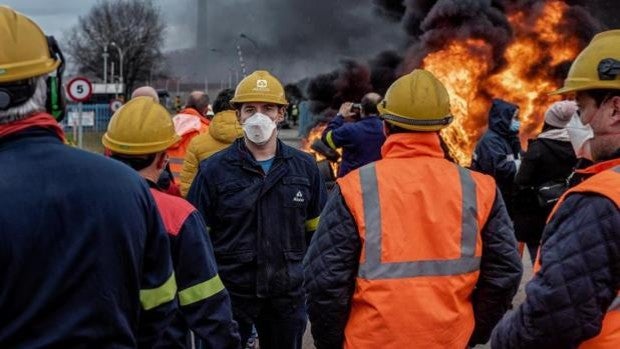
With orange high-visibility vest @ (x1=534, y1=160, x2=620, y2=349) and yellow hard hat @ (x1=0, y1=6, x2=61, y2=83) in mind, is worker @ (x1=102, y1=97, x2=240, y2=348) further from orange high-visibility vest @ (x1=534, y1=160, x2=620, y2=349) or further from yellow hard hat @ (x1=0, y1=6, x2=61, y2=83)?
orange high-visibility vest @ (x1=534, y1=160, x2=620, y2=349)

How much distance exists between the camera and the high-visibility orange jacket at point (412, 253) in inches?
111

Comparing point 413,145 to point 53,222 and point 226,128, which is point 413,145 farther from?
point 226,128

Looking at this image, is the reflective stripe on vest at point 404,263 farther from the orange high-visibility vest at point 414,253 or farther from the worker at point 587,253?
the worker at point 587,253

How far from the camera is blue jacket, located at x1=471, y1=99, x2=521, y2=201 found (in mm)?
7461

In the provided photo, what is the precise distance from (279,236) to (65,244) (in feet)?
7.95

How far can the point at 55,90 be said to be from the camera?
6.89 feet

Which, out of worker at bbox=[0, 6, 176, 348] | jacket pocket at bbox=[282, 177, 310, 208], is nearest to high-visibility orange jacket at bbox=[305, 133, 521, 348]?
worker at bbox=[0, 6, 176, 348]

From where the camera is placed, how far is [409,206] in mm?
2863

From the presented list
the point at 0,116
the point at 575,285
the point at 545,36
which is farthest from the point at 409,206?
the point at 545,36

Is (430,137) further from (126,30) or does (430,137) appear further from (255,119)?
(126,30)

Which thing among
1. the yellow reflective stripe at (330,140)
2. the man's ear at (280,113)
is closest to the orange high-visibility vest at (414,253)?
the man's ear at (280,113)

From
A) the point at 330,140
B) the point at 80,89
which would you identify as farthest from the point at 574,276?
the point at 80,89

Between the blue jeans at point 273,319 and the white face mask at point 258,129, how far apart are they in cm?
90

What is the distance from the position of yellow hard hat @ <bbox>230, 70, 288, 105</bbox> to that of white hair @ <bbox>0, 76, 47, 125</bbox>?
2504 mm
